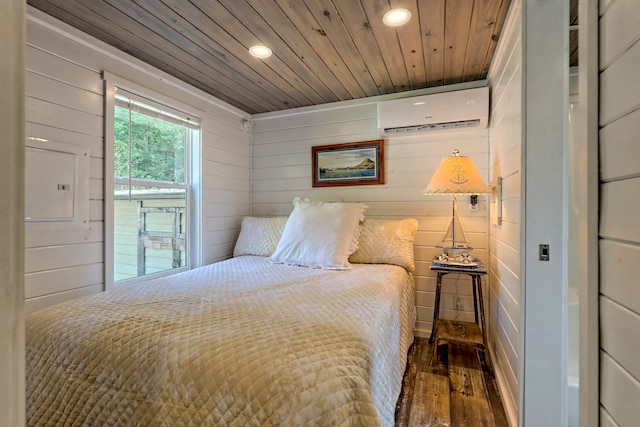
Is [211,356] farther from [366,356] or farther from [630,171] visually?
[630,171]

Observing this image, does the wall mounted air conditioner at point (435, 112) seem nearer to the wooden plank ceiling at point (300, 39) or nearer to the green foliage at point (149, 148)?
the wooden plank ceiling at point (300, 39)

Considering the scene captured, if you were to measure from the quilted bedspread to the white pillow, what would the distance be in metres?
0.69

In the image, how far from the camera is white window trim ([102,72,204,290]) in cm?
194

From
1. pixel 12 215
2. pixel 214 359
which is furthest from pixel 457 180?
pixel 12 215

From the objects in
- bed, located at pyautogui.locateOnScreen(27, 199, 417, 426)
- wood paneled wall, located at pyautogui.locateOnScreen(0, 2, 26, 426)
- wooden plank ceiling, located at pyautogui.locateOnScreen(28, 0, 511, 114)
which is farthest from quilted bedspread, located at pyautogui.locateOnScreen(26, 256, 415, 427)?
wooden plank ceiling, located at pyautogui.locateOnScreen(28, 0, 511, 114)

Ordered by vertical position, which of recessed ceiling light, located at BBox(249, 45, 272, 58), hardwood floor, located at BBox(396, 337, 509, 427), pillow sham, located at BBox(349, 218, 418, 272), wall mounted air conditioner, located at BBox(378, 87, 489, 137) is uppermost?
recessed ceiling light, located at BBox(249, 45, 272, 58)

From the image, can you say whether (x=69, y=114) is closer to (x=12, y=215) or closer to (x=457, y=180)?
(x=12, y=215)

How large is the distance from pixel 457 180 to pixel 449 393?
1.36 m

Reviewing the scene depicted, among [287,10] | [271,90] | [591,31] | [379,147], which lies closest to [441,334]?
[379,147]

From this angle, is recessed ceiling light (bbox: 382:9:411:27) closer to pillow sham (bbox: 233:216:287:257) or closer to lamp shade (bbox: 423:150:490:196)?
lamp shade (bbox: 423:150:490:196)

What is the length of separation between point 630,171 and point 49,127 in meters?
2.39

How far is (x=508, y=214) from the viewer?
1683 millimetres

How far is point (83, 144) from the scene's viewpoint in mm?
1816

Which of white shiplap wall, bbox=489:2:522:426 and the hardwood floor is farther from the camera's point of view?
the hardwood floor
